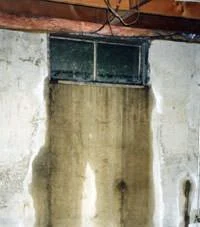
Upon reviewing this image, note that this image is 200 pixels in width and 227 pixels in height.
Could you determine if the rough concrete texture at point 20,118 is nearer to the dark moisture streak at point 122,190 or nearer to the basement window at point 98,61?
the basement window at point 98,61

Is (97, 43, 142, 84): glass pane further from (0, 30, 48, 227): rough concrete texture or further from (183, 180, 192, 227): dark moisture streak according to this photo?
(183, 180, 192, 227): dark moisture streak

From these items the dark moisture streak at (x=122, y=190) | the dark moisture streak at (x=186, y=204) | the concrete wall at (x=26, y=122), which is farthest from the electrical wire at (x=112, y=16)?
the dark moisture streak at (x=186, y=204)

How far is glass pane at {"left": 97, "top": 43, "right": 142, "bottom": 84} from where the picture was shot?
291cm

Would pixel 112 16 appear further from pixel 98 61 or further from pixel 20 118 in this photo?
pixel 20 118

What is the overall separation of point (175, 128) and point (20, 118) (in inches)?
62.2

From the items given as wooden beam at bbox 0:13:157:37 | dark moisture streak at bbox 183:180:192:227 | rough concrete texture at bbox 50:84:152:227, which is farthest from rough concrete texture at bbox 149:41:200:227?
wooden beam at bbox 0:13:157:37

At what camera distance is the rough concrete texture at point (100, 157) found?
2.75 m

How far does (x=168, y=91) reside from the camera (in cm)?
305

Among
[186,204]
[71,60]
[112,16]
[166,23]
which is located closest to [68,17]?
[112,16]

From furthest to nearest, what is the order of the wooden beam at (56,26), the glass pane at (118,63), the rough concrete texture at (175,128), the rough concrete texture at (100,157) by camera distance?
the rough concrete texture at (175,128), the glass pane at (118,63), the rough concrete texture at (100,157), the wooden beam at (56,26)

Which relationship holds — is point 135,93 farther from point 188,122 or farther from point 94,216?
point 94,216

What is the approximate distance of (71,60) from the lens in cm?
283

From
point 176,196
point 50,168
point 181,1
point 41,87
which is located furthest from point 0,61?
point 176,196

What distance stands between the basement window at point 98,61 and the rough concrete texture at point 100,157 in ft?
0.38
